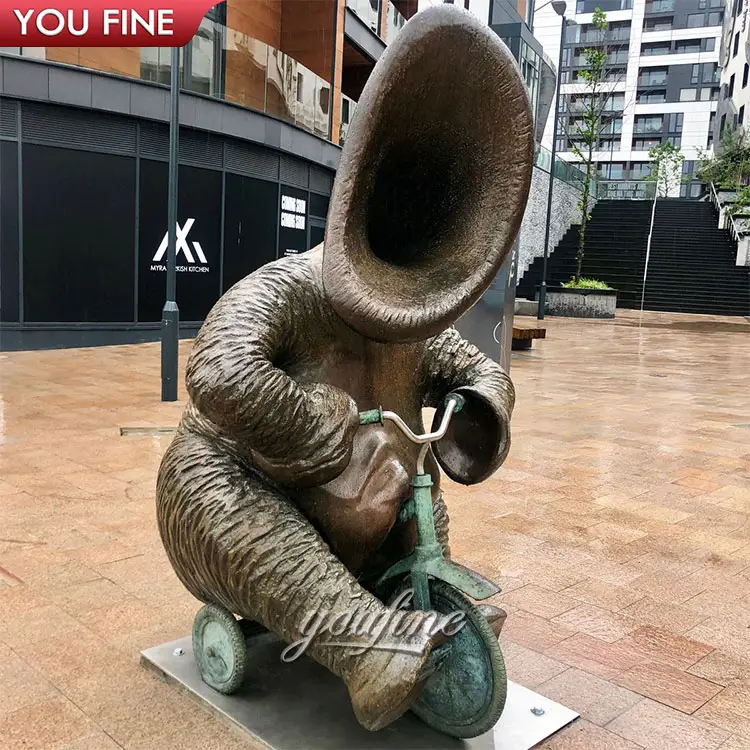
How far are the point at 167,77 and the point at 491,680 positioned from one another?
12976 millimetres

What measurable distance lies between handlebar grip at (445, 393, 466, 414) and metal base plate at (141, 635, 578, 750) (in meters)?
0.90

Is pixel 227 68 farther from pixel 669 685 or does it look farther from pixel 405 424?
pixel 669 685

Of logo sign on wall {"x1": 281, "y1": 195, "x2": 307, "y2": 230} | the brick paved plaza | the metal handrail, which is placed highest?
the metal handrail

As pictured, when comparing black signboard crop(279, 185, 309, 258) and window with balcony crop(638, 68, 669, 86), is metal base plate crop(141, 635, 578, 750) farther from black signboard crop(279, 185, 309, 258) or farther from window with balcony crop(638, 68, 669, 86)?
window with balcony crop(638, 68, 669, 86)

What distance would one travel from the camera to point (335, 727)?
7.48ft

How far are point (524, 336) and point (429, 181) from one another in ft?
40.9

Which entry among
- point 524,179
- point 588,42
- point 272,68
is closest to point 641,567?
point 524,179

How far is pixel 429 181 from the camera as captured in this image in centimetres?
228

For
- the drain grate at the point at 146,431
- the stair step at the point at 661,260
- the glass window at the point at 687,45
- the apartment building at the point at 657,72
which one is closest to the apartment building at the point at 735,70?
the apartment building at the point at 657,72

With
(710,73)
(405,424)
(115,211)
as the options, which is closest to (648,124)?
(710,73)

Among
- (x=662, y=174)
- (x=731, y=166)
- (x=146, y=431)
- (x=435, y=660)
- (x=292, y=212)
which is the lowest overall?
(x=146, y=431)

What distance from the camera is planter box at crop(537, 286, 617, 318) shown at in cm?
2527

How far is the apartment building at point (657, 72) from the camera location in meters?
65.8

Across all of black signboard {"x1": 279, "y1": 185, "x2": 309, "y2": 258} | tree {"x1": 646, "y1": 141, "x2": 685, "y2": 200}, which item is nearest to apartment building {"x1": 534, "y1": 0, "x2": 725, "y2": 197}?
tree {"x1": 646, "y1": 141, "x2": 685, "y2": 200}
